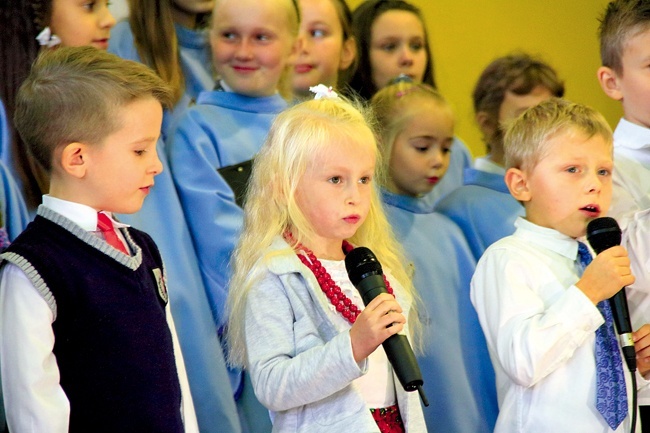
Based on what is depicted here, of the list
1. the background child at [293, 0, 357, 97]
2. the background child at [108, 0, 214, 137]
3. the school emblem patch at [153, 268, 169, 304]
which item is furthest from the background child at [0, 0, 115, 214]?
the background child at [293, 0, 357, 97]

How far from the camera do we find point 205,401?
8.09 feet

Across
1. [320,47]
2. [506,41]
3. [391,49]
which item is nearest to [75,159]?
[320,47]

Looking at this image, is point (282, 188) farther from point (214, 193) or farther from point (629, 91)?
point (629, 91)

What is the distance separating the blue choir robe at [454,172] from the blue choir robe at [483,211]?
0.23ft

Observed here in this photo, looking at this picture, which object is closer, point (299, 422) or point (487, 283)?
point (299, 422)

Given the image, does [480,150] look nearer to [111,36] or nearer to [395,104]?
[395,104]

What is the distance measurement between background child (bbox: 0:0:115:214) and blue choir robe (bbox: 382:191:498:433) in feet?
3.50

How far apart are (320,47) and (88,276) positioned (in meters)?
1.70

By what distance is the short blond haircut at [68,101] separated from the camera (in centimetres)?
187

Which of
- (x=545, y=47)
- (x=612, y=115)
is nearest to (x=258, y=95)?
(x=545, y=47)

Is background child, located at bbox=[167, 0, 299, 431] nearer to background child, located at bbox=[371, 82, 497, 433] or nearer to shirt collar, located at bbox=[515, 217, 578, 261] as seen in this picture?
background child, located at bbox=[371, 82, 497, 433]

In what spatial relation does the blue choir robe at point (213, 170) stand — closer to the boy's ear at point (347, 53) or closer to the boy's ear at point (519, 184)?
the boy's ear at point (347, 53)

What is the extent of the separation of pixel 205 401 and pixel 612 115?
2541 mm

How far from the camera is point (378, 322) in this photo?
175 centimetres
